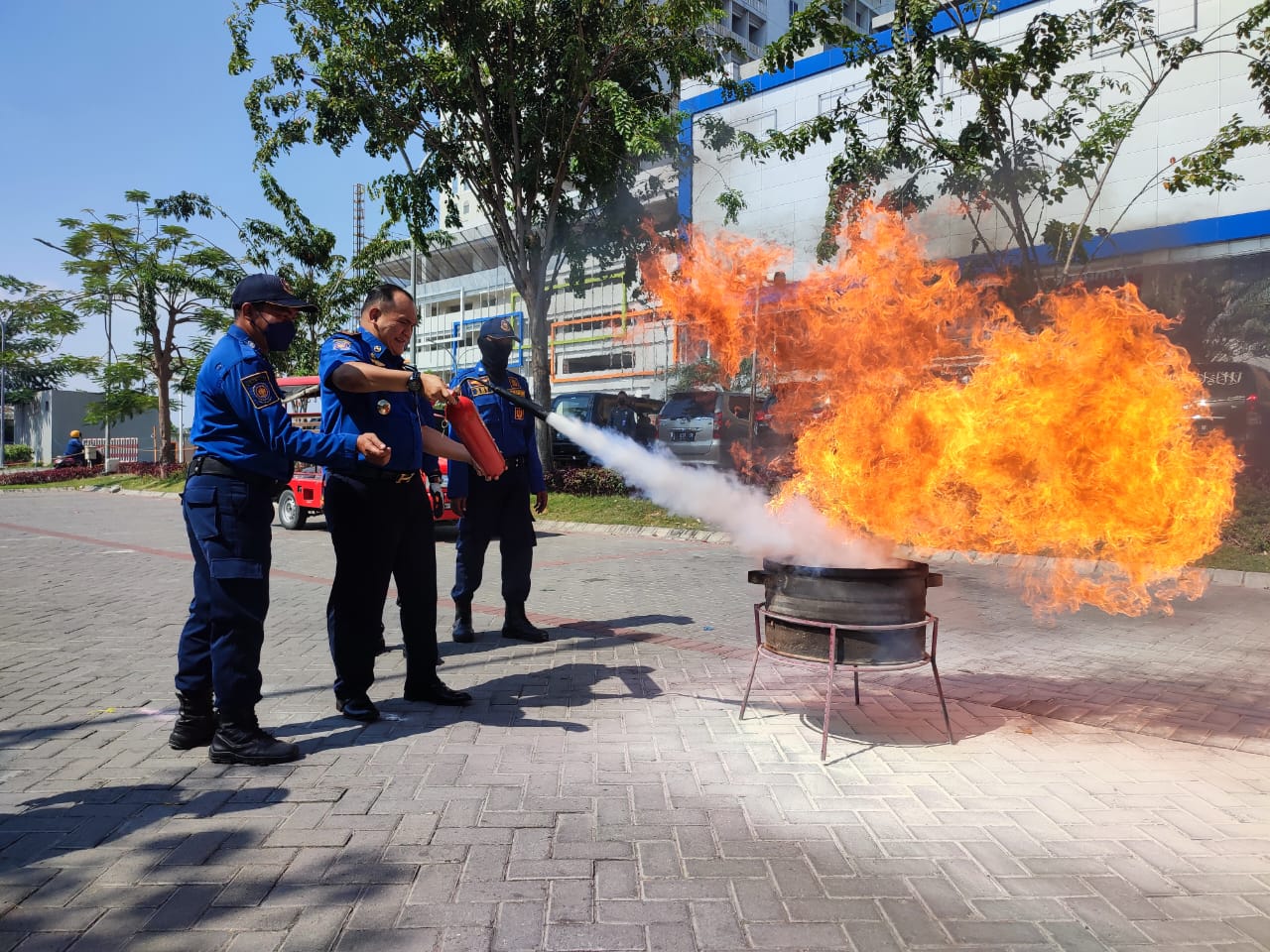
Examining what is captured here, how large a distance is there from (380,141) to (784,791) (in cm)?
1486

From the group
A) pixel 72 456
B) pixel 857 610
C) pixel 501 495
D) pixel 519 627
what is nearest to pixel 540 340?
pixel 501 495

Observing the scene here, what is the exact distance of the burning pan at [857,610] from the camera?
3.99 meters

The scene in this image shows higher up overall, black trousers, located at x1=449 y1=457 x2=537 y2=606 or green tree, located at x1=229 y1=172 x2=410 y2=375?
green tree, located at x1=229 y1=172 x2=410 y2=375

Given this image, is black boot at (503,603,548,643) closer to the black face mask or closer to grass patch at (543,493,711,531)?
the black face mask

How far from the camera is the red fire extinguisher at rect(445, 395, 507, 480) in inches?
186

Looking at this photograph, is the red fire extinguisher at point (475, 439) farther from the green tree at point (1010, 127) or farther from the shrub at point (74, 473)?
the shrub at point (74, 473)

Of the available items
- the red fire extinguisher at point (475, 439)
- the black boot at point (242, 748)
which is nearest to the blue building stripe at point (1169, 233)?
the red fire extinguisher at point (475, 439)

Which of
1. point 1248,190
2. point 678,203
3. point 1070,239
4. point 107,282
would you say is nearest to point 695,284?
point 1070,239

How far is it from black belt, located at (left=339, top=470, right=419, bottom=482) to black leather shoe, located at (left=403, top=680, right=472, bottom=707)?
1.26m

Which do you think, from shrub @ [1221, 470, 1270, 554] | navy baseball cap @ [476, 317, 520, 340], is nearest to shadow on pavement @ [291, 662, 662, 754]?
navy baseball cap @ [476, 317, 520, 340]

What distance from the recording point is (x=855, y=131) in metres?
13.1

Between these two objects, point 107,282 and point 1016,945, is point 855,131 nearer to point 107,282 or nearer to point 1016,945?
point 1016,945

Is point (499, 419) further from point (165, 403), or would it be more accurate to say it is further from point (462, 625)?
point (165, 403)

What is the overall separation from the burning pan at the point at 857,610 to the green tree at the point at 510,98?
10276mm
